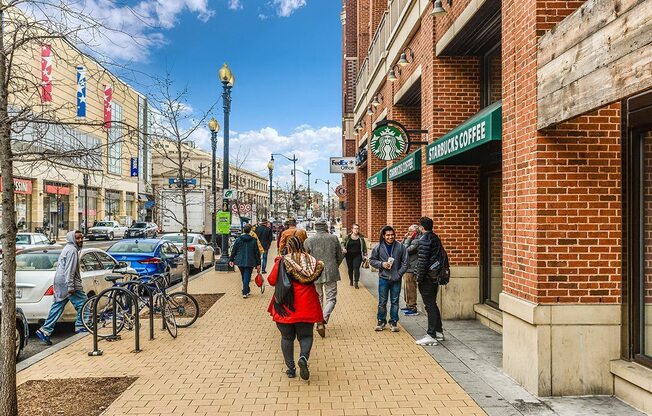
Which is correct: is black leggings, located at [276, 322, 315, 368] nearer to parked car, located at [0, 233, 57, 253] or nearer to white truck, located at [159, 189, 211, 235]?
parked car, located at [0, 233, 57, 253]

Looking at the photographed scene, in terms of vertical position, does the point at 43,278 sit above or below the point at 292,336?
above

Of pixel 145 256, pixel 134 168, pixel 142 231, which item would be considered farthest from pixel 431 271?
pixel 134 168

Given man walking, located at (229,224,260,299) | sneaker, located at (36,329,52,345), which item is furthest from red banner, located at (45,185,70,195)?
sneaker, located at (36,329,52,345)

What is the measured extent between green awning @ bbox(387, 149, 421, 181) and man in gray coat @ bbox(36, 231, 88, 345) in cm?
675

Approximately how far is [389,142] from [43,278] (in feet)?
23.2

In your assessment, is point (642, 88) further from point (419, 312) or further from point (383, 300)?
point (419, 312)

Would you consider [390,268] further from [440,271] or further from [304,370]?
[304,370]

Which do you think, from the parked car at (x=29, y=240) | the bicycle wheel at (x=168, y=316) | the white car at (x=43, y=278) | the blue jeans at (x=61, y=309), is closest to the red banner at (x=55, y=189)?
the parked car at (x=29, y=240)

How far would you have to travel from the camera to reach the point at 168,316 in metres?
8.73

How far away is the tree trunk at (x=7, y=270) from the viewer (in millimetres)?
4840

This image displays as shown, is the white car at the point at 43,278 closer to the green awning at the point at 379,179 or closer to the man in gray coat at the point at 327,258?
the man in gray coat at the point at 327,258

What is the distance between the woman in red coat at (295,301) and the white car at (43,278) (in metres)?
4.85

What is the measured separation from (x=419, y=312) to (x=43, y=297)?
22.5ft

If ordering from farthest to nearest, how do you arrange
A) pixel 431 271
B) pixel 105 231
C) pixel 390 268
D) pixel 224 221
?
pixel 105 231 < pixel 224 221 < pixel 390 268 < pixel 431 271
